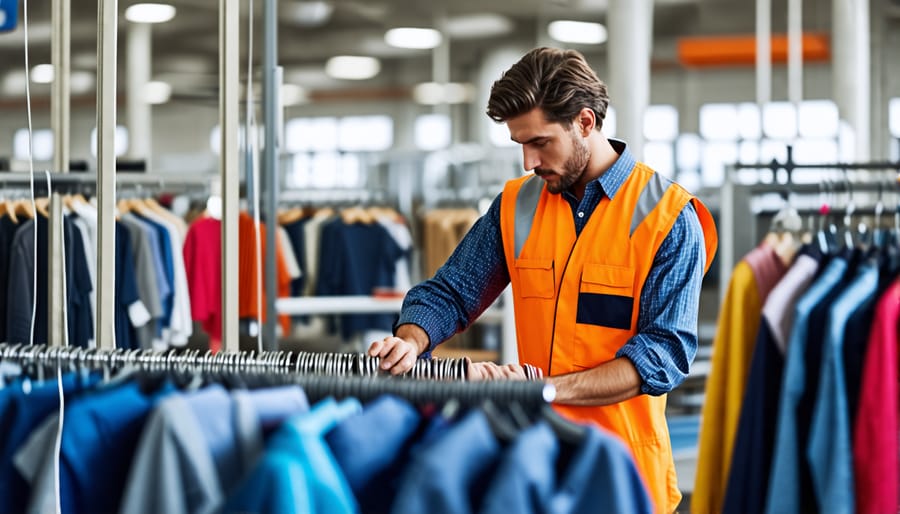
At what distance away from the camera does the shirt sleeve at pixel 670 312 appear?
2119mm

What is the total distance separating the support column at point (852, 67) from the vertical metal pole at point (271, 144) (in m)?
5.25

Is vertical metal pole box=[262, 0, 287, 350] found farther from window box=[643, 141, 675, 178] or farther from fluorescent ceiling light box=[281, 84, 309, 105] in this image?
fluorescent ceiling light box=[281, 84, 309, 105]

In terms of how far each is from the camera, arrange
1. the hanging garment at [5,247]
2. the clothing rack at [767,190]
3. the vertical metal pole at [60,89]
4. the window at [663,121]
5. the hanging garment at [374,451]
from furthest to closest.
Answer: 1. the window at [663,121]
2. the hanging garment at [5,247]
3. the vertical metal pole at [60,89]
4. the clothing rack at [767,190]
5. the hanging garment at [374,451]

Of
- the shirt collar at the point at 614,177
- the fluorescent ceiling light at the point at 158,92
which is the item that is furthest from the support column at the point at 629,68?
the fluorescent ceiling light at the point at 158,92

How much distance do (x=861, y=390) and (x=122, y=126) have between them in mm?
13178

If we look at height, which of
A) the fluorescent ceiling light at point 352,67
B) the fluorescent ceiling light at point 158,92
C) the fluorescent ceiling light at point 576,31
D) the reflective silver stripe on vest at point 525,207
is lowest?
the reflective silver stripe on vest at point 525,207

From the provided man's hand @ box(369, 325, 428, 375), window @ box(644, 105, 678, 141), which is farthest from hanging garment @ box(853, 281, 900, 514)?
window @ box(644, 105, 678, 141)

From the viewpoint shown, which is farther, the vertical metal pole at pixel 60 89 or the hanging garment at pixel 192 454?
the vertical metal pole at pixel 60 89

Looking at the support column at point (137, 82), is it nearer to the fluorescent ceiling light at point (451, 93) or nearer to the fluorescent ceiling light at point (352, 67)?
the fluorescent ceiling light at point (352, 67)

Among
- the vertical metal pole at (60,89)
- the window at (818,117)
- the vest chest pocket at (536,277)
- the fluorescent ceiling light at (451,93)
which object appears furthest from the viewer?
the fluorescent ceiling light at (451,93)

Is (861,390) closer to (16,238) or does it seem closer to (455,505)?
(455,505)

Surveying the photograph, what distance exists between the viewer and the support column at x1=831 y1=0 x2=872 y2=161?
798 cm

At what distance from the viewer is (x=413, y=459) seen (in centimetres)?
123

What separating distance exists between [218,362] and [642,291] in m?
0.93
